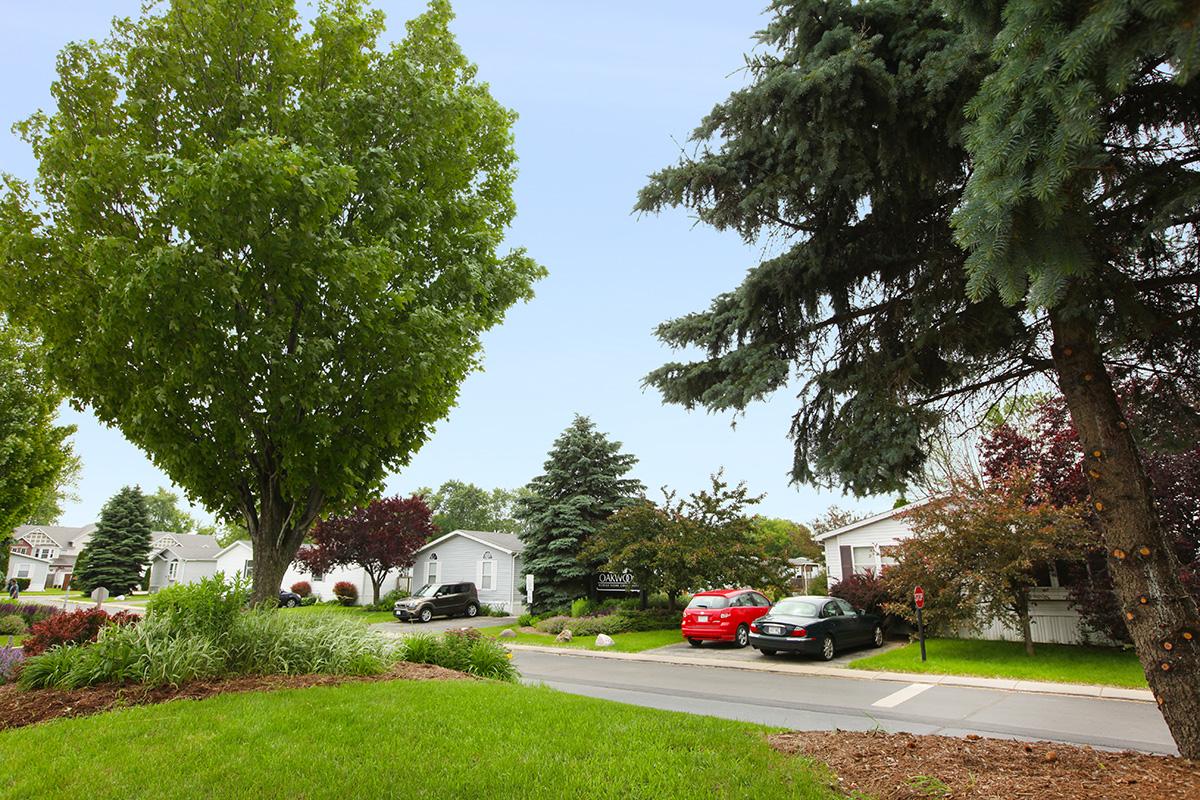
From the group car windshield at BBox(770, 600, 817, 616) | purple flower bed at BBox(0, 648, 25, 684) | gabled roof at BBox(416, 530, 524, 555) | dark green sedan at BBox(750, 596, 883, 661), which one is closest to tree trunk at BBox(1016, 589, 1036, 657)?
dark green sedan at BBox(750, 596, 883, 661)

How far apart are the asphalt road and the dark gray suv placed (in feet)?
46.9

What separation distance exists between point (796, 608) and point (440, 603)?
17316mm

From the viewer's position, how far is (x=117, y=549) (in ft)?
140

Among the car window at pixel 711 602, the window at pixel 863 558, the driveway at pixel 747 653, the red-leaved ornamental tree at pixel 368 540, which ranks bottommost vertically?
the driveway at pixel 747 653

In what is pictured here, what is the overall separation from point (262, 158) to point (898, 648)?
1651 cm

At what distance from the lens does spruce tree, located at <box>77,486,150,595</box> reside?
42.4m

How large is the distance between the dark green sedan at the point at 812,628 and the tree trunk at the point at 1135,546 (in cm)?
1032

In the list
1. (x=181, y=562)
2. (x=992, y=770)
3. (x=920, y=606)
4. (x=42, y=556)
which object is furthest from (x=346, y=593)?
(x=42, y=556)

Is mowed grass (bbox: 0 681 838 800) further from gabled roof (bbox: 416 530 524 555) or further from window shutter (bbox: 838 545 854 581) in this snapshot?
gabled roof (bbox: 416 530 524 555)

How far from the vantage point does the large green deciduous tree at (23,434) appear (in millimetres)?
13625

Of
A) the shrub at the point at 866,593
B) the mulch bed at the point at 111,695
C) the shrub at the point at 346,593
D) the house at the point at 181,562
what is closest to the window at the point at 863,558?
the shrub at the point at 866,593

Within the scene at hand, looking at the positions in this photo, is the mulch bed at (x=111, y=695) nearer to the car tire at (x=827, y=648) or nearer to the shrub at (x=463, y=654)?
the shrub at (x=463, y=654)

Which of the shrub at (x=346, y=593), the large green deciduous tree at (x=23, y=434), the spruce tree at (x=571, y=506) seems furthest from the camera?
the shrub at (x=346, y=593)

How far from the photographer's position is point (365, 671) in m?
8.16
